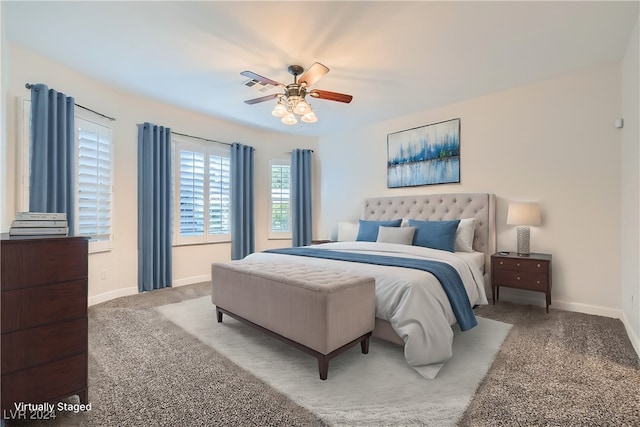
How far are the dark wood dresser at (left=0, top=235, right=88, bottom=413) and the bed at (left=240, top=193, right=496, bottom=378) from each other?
65.8 inches

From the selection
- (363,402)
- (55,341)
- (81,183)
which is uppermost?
(81,183)

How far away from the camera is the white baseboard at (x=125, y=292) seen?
11.7ft

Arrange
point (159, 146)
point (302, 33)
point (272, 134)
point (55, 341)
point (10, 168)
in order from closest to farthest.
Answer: point (55, 341), point (302, 33), point (10, 168), point (159, 146), point (272, 134)

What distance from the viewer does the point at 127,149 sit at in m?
4.00

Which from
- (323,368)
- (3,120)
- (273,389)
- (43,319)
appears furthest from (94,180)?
(323,368)

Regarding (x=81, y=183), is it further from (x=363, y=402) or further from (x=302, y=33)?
(x=363, y=402)

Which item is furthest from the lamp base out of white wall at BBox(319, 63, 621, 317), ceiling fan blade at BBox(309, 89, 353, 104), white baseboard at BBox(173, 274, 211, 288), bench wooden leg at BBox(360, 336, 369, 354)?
white baseboard at BBox(173, 274, 211, 288)

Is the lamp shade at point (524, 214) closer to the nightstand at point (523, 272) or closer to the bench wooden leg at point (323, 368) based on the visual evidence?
the nightstand at point (523, 272)

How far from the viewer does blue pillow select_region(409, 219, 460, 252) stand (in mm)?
3507

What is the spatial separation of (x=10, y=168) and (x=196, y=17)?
7.46 feet

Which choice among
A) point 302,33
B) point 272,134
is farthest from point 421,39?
point 272,134

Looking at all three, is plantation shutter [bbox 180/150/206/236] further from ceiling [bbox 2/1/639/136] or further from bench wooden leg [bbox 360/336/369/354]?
bench wooden leg [bbox 360/336/369/354]

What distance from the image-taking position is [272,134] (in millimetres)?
5680

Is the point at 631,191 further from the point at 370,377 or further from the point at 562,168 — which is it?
the point at 370,377
